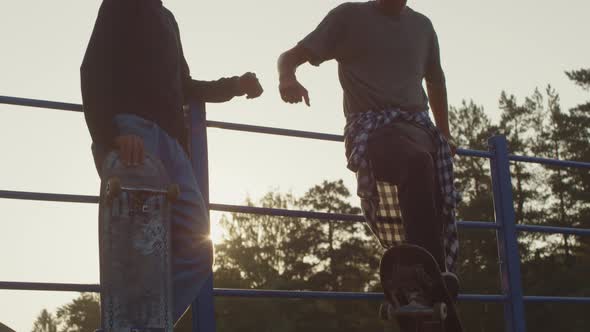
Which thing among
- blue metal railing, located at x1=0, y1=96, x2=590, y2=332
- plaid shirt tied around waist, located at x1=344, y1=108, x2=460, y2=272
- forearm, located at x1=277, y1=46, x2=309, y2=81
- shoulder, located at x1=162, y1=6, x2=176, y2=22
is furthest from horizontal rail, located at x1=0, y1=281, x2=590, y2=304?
shoulder, located at x1=162, y1=6, x2=176, y2=22

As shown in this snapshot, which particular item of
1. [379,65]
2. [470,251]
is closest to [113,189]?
[379,65]

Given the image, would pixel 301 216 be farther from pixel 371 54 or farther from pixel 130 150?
pixel 130 150

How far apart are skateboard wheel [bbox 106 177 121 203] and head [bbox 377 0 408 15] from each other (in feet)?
4.21

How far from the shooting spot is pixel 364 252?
1454 inches

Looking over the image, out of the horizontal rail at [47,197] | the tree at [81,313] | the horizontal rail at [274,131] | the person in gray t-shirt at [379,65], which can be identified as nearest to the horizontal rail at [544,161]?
the horizontal rail at [274,131]

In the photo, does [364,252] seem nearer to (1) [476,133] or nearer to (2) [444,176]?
(1) [476,133]

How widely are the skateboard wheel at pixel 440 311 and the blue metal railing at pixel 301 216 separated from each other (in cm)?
86

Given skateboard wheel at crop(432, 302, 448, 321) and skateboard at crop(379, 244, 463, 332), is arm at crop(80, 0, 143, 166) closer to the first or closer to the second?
skateboard at crop(379, 244, 463, 332)

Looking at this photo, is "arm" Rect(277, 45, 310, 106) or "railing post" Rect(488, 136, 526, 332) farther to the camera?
"railing post" Rect(488, 136, 526, 332)

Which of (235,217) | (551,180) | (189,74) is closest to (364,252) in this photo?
(235,217)

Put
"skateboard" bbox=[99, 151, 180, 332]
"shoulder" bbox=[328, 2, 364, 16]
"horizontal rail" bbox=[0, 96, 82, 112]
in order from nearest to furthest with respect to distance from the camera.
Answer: "skateboard" bbox=[99, 151, 180, 332]
"horizontal rail" bbox=[0, 96, 82, 112]
"shoulder" bbox=[328, 2, 364, 16]

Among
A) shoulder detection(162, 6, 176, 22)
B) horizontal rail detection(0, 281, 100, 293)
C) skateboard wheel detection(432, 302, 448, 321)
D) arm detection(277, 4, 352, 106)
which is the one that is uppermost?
shoulder detection(162, 6, 176, 22)

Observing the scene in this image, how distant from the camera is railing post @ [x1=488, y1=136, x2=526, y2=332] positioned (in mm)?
3592

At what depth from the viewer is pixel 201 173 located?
9.27 feet
